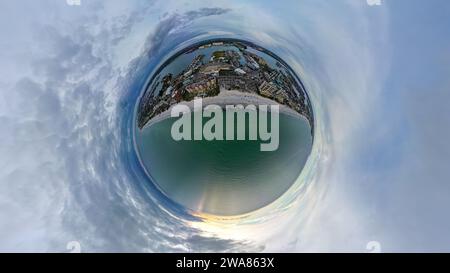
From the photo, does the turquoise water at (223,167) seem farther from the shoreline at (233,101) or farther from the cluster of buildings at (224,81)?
the cluster of buildings at (224,81)

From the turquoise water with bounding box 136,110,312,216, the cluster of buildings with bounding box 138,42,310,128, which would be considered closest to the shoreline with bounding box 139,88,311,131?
the cluster of buildings with bounding box 138,42,310,128

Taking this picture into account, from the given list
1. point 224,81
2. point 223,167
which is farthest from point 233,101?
point 223,167

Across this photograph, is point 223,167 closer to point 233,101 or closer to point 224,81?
point 233,101

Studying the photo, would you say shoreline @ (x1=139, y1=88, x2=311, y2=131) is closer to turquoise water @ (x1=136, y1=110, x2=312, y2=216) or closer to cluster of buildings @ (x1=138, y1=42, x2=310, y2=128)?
cluster of buildings @ (x1=138, y1=42, x2=310, y2=128)

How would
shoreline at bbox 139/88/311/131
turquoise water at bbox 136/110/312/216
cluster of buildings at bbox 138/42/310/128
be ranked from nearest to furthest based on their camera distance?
cluster of buildings at bbox 138/42/310/128
turquoise water at bbox 136/110/312/216
shoreline at bbox 139/88/311/131

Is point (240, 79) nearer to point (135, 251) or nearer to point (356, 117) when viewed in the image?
point (356, 117)

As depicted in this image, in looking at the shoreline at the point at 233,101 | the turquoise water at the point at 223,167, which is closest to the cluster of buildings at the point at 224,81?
the shoreline at the point at 233,101
